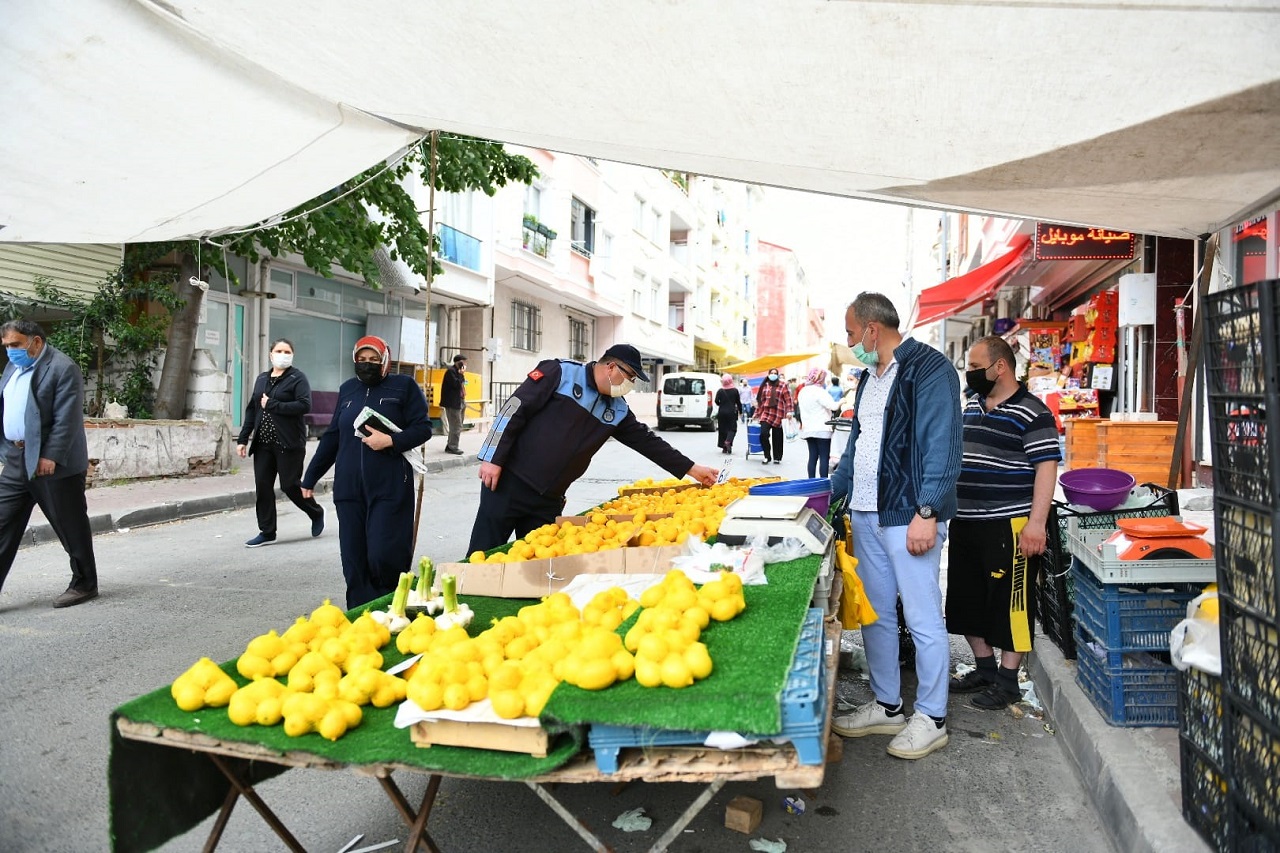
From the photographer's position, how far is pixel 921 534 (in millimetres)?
3887

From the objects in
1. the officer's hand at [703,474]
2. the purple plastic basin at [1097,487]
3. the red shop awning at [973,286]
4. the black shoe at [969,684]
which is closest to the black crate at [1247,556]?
the purple plastic basin at [1097,487]

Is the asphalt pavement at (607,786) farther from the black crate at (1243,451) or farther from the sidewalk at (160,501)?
the sidewalk at (160,501)

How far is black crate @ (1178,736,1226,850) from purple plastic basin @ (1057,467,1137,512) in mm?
1899

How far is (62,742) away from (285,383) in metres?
4.78

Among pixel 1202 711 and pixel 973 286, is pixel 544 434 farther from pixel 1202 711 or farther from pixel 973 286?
pixel 973 286

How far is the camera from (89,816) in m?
3.41

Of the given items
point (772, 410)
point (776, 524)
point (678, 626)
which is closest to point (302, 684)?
point (678, 626)

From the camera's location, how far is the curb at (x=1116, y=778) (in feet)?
9.61

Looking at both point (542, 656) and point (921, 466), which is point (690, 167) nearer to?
point (921, 466)

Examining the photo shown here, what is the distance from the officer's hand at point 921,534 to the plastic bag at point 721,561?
0.67m

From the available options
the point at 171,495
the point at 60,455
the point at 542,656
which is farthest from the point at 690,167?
the point at 171,495

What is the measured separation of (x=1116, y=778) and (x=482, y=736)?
8.29 ft

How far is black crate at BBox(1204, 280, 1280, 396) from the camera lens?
2.33 meters

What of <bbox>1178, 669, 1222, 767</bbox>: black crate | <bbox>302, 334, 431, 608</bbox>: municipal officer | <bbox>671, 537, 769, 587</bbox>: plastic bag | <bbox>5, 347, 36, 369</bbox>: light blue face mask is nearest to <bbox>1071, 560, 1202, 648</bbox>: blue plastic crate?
<bbox>1178, 669, 1222, 767</bbox>: black crate
